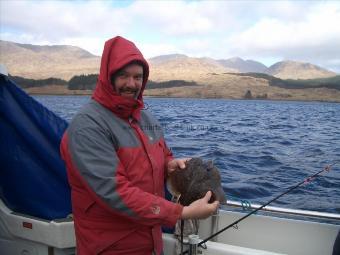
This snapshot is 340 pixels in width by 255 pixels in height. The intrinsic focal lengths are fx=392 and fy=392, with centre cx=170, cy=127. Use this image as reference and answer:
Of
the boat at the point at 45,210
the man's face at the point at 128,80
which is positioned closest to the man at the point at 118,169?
the man's face at the point at 128,80

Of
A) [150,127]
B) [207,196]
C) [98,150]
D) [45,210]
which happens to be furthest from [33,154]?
[207,196]

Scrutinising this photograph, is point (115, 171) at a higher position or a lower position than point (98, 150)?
lower

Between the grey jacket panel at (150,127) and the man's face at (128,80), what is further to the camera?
the grey jacket panel at (150,127)

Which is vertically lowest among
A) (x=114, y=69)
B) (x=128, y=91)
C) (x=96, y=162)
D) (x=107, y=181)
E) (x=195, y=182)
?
(x=195, y=182)

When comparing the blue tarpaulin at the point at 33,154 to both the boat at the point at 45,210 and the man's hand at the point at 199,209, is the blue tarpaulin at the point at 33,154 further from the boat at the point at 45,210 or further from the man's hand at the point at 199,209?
the man's hand at the point at 199,209

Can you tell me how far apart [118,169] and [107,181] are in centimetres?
12

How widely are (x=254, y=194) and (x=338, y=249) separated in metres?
5.09

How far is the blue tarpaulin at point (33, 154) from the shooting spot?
391 centimetres

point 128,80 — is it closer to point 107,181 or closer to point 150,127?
point 150,127

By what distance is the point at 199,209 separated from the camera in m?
2.60

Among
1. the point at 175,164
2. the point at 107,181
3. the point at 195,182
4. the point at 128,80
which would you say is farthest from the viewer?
the point at 175,164

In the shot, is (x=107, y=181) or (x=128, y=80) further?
(x=128, y=80)

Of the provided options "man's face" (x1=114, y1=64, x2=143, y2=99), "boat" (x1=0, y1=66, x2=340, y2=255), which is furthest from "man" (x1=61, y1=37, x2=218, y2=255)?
"boat" (x1=0, y1=66, x2=340, y2=255)

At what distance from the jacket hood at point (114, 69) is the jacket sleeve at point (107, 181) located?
0.28 meters
